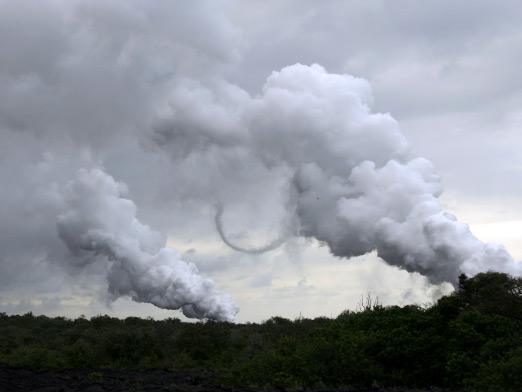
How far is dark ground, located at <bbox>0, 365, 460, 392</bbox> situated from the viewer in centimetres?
2206

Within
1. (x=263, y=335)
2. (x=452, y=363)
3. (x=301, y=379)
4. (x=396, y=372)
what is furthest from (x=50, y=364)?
(x=452, y=363)

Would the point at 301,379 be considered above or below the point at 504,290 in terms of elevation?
below

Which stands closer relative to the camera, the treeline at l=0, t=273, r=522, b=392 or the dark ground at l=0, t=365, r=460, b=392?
the treeline at l=0, t=273, r=522, b=392

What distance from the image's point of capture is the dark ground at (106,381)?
22062 millimetres

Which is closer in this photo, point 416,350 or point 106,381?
point 416,350

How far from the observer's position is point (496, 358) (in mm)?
21594

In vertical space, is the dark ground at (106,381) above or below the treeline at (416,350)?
below

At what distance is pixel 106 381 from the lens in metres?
25.5

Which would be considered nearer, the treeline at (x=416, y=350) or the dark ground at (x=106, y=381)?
the treeline at (x=416, y=350)

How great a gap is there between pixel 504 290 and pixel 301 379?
30.0 feet

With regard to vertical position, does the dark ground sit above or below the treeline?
below

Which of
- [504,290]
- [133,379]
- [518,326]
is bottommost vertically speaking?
[133,379]

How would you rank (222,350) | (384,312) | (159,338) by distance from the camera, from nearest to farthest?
(384,312)
(222,350)
(159,338)

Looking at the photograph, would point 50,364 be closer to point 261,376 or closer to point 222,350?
point 222,350
